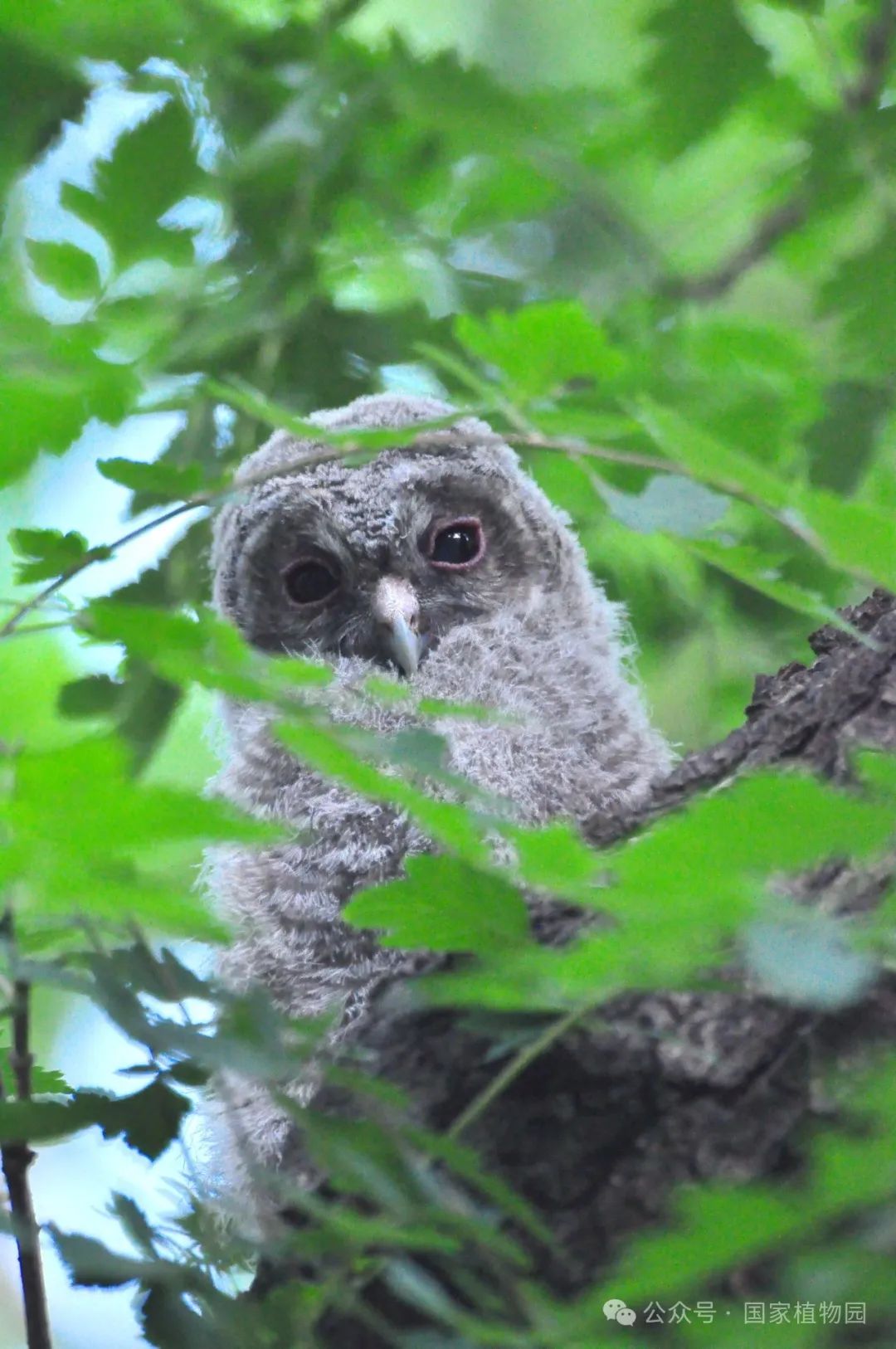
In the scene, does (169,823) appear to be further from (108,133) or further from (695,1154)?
(108,133)

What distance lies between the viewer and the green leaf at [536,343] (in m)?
1.12

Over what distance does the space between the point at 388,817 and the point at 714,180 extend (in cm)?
205

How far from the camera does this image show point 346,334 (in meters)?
2.51

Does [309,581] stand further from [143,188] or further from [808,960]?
[808,960]

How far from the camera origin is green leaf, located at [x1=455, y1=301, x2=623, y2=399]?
1.12 metres

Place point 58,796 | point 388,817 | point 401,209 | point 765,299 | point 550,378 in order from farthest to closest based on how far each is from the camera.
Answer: point 765,299, point 401,209, point 388,817, point 550,378, point 58,796

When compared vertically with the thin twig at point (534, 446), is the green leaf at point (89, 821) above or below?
below

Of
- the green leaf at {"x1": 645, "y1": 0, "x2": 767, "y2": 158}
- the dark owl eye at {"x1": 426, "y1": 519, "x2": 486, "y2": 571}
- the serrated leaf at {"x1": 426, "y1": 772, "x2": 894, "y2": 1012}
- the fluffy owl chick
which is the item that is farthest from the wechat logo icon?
the dark owl eye at {"x1": 426, "y1": 519, "x2": 486, "y2": 571}

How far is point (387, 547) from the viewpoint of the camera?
2691 millimetres

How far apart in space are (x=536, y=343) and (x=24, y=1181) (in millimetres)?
799

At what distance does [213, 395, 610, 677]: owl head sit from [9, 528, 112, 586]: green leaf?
128 cm

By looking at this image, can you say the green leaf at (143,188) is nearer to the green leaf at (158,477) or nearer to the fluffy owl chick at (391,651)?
the fluffy owl chick at (391,651)

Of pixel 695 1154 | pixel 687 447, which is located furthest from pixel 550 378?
pixel 695 1154

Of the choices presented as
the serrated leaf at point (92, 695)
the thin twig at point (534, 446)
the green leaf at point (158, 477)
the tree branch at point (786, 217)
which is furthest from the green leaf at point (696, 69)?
the serrated leaf at point (92, 695)
